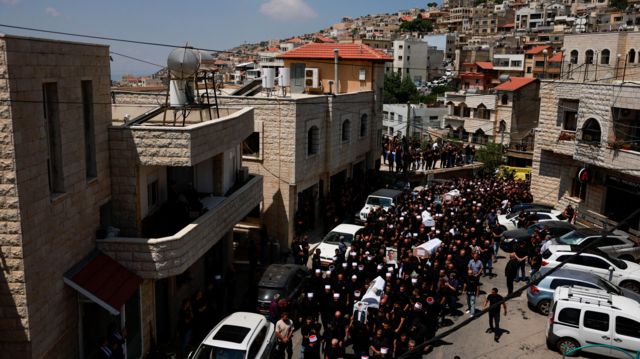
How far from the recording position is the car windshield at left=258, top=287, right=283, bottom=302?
1582 centimetres

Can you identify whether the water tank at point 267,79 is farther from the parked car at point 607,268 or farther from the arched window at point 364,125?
the parked car at point 607,268

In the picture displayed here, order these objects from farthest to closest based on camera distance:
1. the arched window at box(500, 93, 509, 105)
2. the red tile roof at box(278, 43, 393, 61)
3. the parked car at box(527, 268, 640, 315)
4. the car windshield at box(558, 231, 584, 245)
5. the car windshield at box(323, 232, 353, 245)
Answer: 1. the arched window at box(500, 93, 509, 105)
2. the red tile roof at box(278, 43, 393, 61)
3. the car windshield at box(323, 232, 353, 245)
4. the car windshield at box(558, 231, 584, 245)
5. the parked car at box(527, 268, 640, 315)

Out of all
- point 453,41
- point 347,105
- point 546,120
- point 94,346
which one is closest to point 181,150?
point 94,346

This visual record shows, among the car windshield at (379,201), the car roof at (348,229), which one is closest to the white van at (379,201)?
the car windshield at (379,201)

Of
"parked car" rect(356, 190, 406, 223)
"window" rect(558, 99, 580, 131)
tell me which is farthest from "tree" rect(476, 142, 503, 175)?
"parked car" rect(356, 190, 406, 223)

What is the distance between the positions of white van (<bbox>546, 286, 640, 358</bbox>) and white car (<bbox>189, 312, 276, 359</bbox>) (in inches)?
276

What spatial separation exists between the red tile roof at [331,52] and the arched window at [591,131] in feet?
41.2

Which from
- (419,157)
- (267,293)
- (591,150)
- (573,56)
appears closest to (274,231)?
(267,293)

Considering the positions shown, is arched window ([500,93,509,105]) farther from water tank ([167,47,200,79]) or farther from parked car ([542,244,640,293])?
water tank ([167,47,200,79])

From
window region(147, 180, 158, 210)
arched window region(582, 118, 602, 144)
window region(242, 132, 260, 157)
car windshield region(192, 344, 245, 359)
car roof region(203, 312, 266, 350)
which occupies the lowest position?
car windshield region(192, 344, 245, 359)

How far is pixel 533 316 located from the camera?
1653 cm

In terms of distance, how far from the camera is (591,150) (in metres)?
24.7

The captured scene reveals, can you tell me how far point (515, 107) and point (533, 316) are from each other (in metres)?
41.2

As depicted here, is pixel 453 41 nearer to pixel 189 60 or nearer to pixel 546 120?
pixel 546 120
